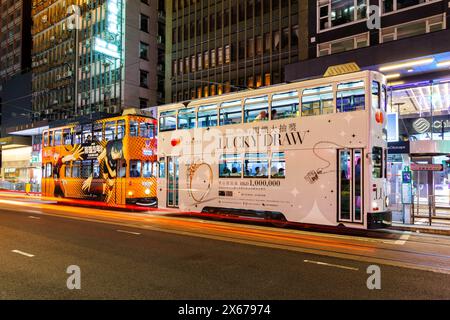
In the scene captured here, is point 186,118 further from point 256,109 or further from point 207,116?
point 256,109

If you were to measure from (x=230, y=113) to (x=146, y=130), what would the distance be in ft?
22.5

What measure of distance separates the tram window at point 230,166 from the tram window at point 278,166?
1.31 metres

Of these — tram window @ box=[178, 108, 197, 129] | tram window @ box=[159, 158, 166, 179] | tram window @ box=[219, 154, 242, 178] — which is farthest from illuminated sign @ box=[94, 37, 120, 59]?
tram window @ box=[219, 154, 242, 178]

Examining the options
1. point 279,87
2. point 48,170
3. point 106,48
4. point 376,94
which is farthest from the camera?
point 106,48

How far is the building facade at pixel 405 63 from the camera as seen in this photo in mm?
17672

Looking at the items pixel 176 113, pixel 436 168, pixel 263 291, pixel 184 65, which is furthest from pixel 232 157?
pixel 184 65

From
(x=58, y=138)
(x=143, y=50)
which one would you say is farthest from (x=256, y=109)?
(x=143, y=50)

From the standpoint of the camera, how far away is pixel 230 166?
13.8 metres

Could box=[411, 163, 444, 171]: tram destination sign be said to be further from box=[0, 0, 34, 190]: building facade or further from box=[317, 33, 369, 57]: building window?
box=[0, 0, 34, 190]: building facade

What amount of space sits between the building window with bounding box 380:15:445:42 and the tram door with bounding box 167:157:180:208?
14.3 meters

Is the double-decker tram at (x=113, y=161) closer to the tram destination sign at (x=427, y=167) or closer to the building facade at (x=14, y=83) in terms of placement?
the tram destination sign at (x=427, y=167)

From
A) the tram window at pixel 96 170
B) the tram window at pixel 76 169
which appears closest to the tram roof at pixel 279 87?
the tram window at pixel 96 170

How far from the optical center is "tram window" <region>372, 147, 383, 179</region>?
10906 millimetres
